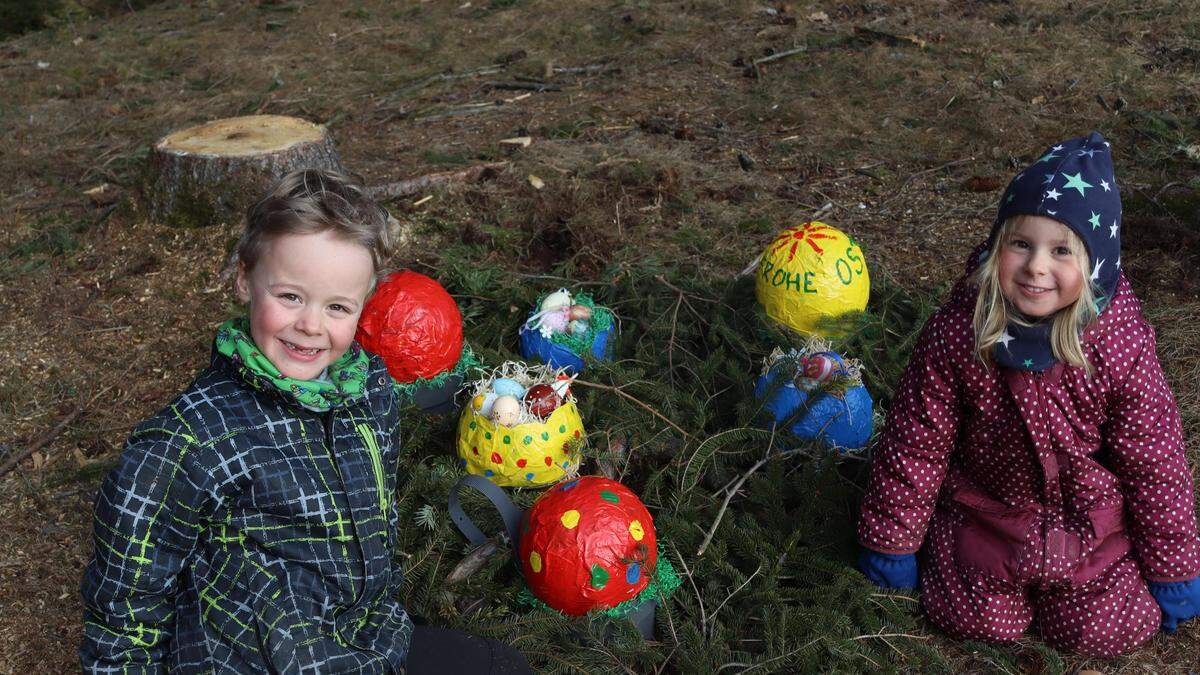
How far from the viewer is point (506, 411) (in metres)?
3.88

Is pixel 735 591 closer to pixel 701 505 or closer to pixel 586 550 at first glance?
pixel 701 505

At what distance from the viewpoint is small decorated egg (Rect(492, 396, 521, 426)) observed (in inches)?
153

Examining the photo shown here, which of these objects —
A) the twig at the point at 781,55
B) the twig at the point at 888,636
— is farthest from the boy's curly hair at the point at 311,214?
the twig at the point at 781,55

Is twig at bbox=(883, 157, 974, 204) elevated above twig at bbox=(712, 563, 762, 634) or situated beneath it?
elevated above

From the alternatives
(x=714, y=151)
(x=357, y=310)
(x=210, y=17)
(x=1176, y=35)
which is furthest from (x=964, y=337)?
(x=210, y=17)

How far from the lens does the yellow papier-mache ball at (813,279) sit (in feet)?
15.2

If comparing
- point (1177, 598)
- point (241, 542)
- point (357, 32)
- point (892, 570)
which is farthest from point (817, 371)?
point (357, 32)

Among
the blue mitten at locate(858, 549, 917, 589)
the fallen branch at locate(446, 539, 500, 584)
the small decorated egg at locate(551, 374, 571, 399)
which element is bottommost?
the fallen branch at locate(446, 539, 500, 584)

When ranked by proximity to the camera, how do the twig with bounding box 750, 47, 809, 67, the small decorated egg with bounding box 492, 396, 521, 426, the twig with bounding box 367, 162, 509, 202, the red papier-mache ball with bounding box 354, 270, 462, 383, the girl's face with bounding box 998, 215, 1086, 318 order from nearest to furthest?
the girl's face with bounding box 998, 215, 1086, 318, the small decorated egg with bounding box 492, 396, 521, 426, the red papier-mache ball with bounding box 354, 270, 462, 383, the twig with bounding box 367, 162, 509, 202, the twig with bounding box 750, 47, 809, 67

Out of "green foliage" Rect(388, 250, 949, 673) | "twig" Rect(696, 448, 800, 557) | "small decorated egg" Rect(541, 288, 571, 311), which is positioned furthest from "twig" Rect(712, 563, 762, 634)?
"small decorated egg" Rect(541, 288, 571, 311)

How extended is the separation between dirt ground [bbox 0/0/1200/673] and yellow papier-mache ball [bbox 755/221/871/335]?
952 millimetres

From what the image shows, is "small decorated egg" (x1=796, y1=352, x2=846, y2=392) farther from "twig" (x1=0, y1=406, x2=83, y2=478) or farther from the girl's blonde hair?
"twig" (x1=0, y1=406, x2=83, y2=478)

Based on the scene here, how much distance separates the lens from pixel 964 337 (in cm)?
327

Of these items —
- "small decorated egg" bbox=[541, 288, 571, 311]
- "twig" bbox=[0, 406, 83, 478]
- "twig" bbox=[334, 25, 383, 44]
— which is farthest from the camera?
"twig" bbox=[334, 25, 383, 44]
